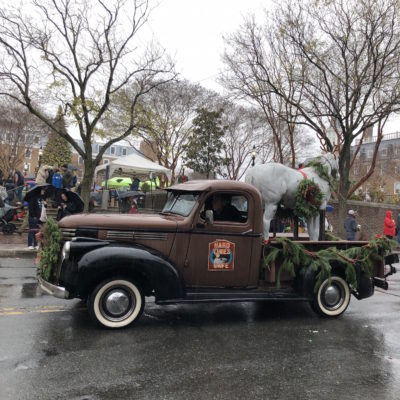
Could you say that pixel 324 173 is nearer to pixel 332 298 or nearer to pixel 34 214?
pixel 332 298

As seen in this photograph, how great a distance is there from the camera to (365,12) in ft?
51.3

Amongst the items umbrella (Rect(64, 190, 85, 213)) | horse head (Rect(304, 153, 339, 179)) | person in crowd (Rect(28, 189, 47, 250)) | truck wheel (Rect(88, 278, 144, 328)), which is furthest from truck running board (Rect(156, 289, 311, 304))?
person in crowd (Rect(28, 189, 47, 250))

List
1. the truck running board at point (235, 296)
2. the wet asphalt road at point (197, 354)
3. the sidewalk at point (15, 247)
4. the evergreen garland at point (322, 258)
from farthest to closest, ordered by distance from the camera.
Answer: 1. the sidewalk at point (15, 247)
2. the evergreen garland at point (322, 258)
3. the truck running board at point (235, 296)
4. the wet asphalt road at point (197, 354)

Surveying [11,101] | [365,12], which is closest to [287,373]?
[365,12]

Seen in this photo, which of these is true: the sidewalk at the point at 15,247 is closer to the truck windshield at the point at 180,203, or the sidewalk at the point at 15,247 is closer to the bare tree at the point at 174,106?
the truck windshield at the point at 180,203

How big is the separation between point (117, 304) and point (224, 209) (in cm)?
200

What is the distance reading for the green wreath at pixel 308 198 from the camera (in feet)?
24.4

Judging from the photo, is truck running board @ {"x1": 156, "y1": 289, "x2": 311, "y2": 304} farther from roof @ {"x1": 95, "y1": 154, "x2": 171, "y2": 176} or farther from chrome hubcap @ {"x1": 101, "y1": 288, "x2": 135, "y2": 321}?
roof @ {"x1": 95, "y1": 154, "x2": 171, "y2": 176}

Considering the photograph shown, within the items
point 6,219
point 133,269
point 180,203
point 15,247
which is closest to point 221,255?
point 180,203

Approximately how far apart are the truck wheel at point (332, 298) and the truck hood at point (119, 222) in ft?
8.64

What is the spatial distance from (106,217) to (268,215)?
10.6ft

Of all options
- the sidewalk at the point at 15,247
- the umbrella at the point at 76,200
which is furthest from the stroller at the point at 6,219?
the umbrella at the point at 76,200

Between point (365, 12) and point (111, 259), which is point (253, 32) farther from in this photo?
point (111, 259)

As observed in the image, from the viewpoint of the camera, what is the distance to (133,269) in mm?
5188
